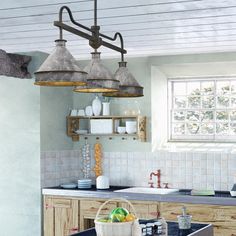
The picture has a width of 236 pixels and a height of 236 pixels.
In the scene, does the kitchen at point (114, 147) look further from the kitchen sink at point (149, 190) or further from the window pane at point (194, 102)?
the window pane at point (194, 102)

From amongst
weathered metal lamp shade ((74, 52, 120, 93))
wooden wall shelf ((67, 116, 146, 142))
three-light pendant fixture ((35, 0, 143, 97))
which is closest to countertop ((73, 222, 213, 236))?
three-light pendant fixture ((35, 0, 143, 97))

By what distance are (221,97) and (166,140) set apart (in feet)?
3.16

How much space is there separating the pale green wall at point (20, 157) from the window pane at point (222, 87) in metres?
2.44

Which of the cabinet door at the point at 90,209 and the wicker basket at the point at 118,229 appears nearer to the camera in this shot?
the wicker basket at the point at 118,229

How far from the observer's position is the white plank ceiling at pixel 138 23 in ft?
14.2

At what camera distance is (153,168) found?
7281 millimetres

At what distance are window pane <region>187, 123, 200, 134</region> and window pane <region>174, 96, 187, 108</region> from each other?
0.94 ft

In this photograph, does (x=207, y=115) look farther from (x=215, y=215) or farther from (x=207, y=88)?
(x=215, y=215)

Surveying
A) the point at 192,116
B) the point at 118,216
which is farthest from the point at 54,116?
the point at 118,216

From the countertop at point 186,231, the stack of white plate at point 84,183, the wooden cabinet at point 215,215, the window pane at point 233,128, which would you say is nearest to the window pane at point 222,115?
the window pane at point 233,128

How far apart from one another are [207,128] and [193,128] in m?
0.20

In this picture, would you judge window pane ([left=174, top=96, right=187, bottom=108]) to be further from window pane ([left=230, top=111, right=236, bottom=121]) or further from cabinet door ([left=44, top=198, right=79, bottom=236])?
cabinet door ([left=44, top=198, right=79, bottom=236])

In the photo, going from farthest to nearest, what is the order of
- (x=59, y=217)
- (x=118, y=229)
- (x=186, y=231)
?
(x=59, y=217)
(x=186, y=231)
(x=118, y=229)

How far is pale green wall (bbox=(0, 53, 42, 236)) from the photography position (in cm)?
705
